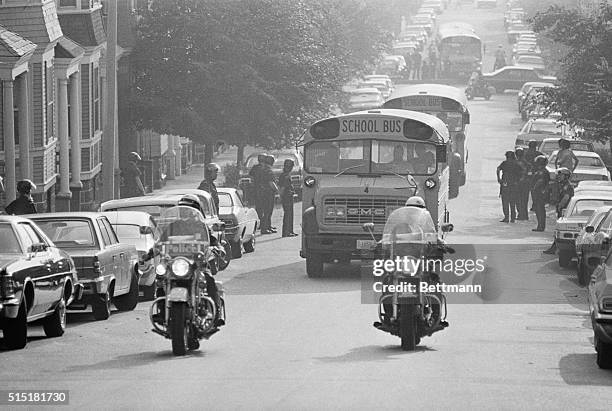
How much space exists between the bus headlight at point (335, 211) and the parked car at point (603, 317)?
31.5 ft

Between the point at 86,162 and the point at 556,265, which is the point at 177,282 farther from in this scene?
the point at 86,162

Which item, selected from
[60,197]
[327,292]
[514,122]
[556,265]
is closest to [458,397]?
[327,292]

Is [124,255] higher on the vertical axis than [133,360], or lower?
higher

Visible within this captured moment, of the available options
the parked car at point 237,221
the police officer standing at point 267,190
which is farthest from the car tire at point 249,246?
the police officer standing at point 267,190

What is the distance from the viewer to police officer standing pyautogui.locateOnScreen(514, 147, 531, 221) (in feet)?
127

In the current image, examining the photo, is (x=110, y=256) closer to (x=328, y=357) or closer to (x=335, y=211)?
(x=328, y=357)

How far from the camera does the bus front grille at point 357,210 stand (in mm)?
25922

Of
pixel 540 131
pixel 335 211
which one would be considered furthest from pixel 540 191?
pixel 540 131

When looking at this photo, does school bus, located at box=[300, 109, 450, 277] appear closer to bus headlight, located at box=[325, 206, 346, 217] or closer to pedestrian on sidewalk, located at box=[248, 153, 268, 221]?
bus headlight, located at box=[325, 206, 346, 217]

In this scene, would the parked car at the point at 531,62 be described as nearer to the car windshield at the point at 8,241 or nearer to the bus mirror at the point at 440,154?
the bus mirror at the point at 440,154

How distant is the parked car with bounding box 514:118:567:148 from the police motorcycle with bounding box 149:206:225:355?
36.6 metres

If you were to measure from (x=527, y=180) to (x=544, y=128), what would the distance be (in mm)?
15624

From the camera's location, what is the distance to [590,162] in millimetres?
43469

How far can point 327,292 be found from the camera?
25.0m
